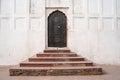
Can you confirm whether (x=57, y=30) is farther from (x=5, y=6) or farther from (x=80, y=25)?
(x=5, y=6)

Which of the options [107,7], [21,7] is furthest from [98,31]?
[21,7]

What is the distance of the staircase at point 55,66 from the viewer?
26.3 feet

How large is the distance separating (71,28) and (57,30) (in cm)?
79

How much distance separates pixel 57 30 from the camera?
37.1 ft

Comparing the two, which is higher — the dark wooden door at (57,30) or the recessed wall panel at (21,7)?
the recessed wall panel at (21,7)

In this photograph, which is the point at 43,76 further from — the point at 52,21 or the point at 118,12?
the point at 118,12

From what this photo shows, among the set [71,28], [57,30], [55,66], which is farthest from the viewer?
[57,30]

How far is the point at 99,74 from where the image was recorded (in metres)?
8.16

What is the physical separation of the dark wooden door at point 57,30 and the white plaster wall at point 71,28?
0.36 meters

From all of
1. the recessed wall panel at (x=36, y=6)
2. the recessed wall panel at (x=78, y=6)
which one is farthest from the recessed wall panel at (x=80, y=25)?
the recessed wall panel at (x=36, y=6)

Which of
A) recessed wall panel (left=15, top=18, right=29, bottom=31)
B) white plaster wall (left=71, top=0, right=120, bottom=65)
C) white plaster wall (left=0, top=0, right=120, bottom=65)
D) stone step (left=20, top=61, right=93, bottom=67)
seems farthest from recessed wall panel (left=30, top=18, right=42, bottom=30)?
stone step (left=20, top=61, right=93, bottom=67)

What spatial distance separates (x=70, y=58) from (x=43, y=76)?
1.98 meters

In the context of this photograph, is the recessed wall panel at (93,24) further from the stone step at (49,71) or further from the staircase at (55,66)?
the stone step at (49,71)

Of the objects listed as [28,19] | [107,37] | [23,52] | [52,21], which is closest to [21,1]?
[28,19]
